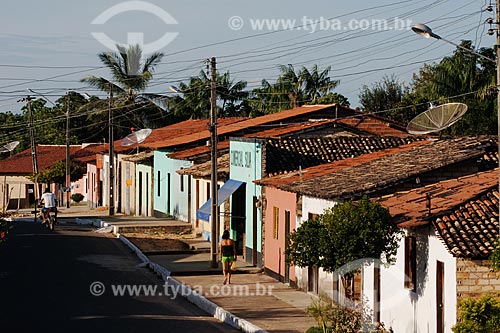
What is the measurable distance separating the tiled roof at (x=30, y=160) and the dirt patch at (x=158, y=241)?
3233 cm

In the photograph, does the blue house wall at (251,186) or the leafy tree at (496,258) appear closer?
the leafy tree at (496,258)

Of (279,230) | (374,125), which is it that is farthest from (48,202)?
(279,230)

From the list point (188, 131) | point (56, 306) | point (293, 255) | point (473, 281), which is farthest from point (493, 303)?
point (188, 131)

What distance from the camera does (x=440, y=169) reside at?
A: 21109mm

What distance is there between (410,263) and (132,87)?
5503 cm

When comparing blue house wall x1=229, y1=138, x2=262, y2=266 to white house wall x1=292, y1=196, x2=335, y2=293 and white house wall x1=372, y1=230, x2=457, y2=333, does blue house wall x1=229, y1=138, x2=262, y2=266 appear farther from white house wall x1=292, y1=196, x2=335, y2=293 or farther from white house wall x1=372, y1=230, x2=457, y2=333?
white house wall x1=372, y1=230, x2=457, y2=333

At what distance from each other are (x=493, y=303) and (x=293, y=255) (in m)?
5.68

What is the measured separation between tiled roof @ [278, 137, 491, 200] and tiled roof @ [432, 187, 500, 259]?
409 cm

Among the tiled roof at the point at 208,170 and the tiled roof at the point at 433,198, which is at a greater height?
the tiled roof at the point at 208,170

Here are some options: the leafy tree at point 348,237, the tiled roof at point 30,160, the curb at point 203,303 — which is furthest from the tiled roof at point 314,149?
the tiled roof at point 30,160

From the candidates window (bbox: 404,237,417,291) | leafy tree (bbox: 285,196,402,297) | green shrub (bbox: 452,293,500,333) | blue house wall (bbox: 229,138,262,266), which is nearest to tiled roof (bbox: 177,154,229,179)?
blue house wall (bbox: 229,138,262,266)

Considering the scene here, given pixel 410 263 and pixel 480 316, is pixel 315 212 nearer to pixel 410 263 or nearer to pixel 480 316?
pixel 410 263

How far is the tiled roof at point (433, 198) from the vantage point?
16422mm

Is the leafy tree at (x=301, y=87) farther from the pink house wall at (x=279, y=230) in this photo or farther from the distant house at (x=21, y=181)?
the pink house wall at (x=279, y=230)
